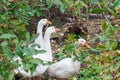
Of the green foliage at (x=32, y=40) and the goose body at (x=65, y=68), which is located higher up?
the green foliage at (x=32, y=40)

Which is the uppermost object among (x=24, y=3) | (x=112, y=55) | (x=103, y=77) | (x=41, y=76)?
(x=24, y=3)

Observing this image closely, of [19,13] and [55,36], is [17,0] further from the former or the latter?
[55,36]

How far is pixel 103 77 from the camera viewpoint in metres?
3.35

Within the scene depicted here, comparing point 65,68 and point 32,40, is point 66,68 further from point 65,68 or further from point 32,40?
point 32,40

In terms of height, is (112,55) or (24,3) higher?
(24,3)

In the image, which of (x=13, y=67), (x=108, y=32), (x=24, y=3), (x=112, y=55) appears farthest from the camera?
(x=24, y=3)

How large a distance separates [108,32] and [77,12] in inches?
168

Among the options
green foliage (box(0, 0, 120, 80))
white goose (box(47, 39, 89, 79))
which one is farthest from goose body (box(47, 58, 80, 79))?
green foliage (box(0, 0, 120, 80))

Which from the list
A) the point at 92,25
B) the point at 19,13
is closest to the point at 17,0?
the point at 19,13

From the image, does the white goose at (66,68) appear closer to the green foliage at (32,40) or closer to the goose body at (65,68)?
the goose body at (65,68)

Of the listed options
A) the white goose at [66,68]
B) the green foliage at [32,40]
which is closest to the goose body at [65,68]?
the white goose at [66,68]

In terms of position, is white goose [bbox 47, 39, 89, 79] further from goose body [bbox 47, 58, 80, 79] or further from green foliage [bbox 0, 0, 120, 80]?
green foliage [bbox 0, 0, 120, 80]

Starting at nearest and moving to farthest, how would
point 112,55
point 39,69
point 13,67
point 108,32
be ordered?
point 13,67, point 108,32, point 112,55, point 39,69

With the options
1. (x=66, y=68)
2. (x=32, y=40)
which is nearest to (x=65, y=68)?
(x=66, y=68)
